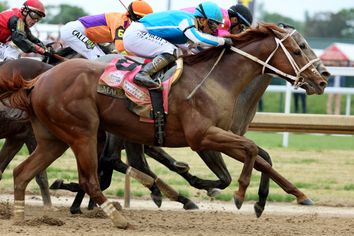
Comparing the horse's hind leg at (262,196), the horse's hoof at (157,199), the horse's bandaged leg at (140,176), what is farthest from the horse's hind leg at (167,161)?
the horse's hind leg at (262,196)

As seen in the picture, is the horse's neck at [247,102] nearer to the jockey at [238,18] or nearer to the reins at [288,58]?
the reins at [288,58]

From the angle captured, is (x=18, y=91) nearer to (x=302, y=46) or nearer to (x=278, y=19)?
(x=302, y=46)

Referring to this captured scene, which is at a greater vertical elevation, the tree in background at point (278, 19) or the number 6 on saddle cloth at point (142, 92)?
the number 6 on saddle cloth at point (142, 92)

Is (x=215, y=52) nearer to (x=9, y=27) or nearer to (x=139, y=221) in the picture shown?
(x=139, y=221)

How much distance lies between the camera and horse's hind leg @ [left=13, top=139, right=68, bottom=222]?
937 centimetres

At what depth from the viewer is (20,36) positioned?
11.2 metres

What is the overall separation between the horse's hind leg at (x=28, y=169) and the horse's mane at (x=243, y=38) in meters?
1.49

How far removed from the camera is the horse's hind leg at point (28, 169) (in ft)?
30.7

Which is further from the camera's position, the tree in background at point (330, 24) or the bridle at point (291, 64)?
the tree in background at point (330, 24)

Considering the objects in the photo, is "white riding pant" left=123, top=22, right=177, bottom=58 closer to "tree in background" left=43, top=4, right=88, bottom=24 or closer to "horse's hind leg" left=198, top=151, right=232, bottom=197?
"horse's hind leg" left=198, top=151, right=232, bottom=197

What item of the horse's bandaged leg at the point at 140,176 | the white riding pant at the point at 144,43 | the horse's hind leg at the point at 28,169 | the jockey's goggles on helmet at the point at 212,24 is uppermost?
the jockey's goggles on helmet at the point at 212,24

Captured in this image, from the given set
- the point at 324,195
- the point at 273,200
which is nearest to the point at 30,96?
the point at 273,200

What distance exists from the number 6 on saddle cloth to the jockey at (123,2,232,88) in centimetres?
9

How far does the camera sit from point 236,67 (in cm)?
952
